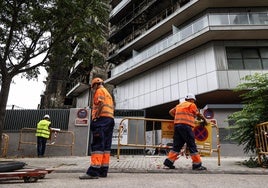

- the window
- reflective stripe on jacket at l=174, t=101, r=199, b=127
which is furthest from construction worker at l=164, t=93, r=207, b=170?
the window

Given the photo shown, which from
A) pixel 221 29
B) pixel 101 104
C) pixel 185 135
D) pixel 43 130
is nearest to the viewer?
pixel 101 104

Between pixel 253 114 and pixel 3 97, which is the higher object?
pixel 3 97

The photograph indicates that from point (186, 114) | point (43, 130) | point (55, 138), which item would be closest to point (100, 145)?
point (186, 114)

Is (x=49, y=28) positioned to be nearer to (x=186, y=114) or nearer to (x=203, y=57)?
(x=186, y=114)

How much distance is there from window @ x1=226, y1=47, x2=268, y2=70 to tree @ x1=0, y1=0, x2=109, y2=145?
1332 cm

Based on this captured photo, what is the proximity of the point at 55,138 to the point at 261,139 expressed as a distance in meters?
10.1

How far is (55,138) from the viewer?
12789 mm

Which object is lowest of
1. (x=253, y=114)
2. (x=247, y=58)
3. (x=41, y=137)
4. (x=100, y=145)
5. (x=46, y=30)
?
(x=100, y=145)

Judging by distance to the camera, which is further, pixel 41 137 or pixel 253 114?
pixel 41 137

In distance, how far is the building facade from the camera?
59.5ft

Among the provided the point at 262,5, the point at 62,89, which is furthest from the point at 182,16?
the point at 62,89

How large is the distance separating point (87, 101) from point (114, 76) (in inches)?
282

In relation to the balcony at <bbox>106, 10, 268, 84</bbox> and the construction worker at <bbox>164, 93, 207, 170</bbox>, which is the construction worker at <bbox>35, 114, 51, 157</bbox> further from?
the balcony at <bbox>106, 10, 268, 84</bbox>

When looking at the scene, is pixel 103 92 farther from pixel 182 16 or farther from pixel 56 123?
pixel 182 16
